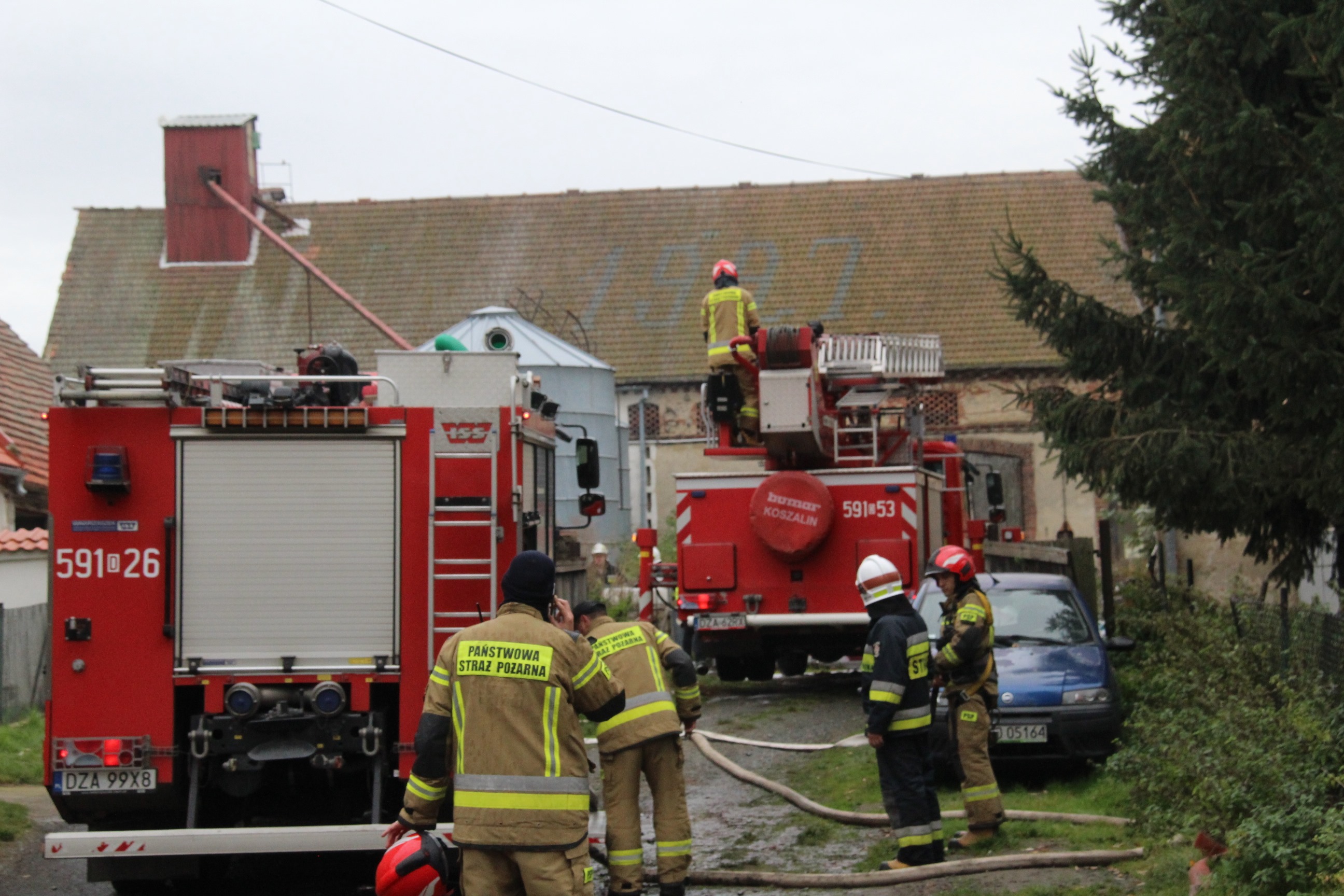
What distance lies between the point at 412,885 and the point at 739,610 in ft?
30.6

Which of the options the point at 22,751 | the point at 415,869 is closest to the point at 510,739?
the point at 415,869

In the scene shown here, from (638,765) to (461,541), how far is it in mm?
1534

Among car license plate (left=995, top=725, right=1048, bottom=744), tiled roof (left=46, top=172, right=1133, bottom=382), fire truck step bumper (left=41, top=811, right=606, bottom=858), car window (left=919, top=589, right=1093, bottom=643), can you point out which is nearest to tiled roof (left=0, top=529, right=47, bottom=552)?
car window (left=919, top=589, right=1093, bottom=643)

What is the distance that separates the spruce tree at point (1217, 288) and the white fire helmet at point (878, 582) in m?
3.03

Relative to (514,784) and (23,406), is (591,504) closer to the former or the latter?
(514,784)

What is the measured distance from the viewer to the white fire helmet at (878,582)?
8.38 m

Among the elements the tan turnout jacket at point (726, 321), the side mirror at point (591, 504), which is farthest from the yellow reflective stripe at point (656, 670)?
the tan turnout jacket at point (726, 321)

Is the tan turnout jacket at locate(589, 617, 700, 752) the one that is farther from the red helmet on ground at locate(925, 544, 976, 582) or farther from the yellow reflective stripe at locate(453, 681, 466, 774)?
the red helmet on ground at locate(925, 544, 976, 582)

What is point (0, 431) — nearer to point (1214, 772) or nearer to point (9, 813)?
point (9, 813)

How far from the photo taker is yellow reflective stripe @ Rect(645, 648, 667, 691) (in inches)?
291

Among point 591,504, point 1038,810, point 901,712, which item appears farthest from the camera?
point 591,504

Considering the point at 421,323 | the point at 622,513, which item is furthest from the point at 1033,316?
the point at 421,323

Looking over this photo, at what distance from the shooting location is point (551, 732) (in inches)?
222

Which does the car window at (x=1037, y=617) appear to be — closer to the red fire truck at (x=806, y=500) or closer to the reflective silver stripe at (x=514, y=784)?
the red fire truck at (x=806, y=500)
